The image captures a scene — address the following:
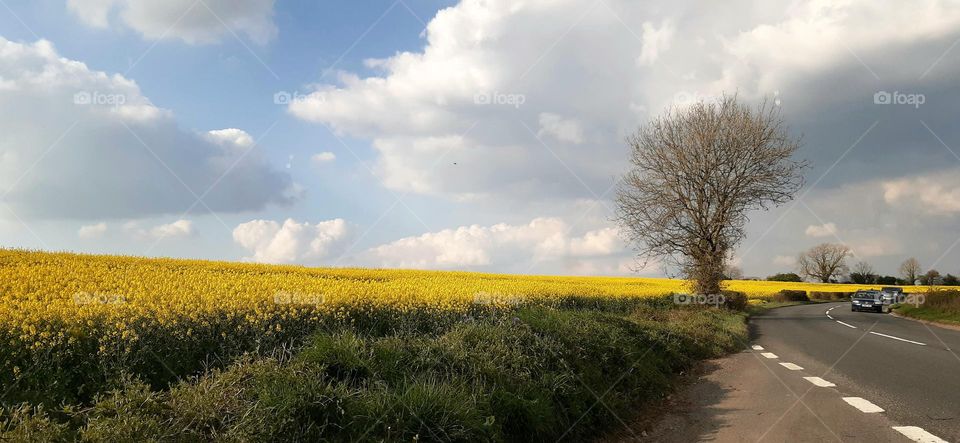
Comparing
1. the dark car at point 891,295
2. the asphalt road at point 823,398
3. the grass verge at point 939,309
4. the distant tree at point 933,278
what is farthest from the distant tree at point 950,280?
the asphalt road at point 823,398

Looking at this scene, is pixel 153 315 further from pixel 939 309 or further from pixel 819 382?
pixel 939 309

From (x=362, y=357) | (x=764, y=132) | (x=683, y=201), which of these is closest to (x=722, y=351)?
(x=362, y=357)

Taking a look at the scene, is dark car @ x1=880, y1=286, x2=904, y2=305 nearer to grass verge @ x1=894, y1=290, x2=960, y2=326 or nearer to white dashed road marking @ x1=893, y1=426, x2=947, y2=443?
grass verge @ x1=894, y1=290, x2=960, y2=326

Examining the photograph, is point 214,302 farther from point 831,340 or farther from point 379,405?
point 831,340

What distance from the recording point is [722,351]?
535 inches

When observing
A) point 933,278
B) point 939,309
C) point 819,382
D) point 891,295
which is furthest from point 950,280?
point 819,382

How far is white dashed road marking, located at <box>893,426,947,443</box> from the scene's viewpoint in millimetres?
5826

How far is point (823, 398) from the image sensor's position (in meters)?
7.95

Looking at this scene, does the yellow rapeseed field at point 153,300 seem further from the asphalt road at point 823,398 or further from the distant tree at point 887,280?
the distant tree at point 887,280

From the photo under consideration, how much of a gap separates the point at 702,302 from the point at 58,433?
2676cm

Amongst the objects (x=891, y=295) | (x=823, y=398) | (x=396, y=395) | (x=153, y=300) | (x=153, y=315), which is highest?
(x=153, y=300)

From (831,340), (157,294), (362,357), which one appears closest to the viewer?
(362,357)

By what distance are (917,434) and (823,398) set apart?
75.5 inches

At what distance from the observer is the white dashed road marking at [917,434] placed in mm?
5826
